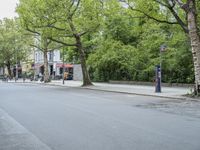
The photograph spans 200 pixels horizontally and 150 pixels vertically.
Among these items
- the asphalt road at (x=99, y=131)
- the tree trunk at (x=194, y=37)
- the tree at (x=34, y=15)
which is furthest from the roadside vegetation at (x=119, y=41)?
the asphalt road at (x=99, y=131)

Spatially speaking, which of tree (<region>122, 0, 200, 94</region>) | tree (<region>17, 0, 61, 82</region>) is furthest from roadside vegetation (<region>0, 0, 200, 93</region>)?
tree (<region>122, 0, 200, 94</region>)

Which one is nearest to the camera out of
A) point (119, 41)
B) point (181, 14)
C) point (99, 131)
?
point (99, 131)

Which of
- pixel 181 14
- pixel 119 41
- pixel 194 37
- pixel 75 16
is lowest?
pixel 194 37

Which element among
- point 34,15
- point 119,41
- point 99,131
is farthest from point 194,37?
point 119,41

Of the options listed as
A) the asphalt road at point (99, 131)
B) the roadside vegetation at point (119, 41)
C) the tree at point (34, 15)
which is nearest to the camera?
the asphalt road at point (99, 131)

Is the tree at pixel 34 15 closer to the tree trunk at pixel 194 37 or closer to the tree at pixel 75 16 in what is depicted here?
the tree at pixel 75 16

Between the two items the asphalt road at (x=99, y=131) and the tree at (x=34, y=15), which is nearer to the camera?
the asphalt road at (x=99, y=131)

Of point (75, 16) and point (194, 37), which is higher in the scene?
point (75, 16)

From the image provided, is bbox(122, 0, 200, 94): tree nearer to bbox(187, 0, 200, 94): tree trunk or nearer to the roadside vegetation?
bbox(187, 0, 200, 94): tree trunk

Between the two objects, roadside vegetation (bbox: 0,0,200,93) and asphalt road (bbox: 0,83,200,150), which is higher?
roadside vegetation (bbox: 0,0,200,93)

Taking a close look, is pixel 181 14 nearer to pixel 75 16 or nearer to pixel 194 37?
pixel 194 37

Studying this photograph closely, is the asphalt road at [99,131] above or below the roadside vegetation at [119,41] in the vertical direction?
below

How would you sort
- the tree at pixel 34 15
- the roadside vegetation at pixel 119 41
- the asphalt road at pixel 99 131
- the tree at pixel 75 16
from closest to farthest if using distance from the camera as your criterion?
the asphalt road at pixel 99 131 < the roadside vegetation at pixel 119 41 < the tree at pixel 75 16 < the tree at pixel 34 15

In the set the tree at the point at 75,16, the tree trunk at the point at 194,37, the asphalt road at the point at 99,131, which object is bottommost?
the asphalt road at the point at 99,131
